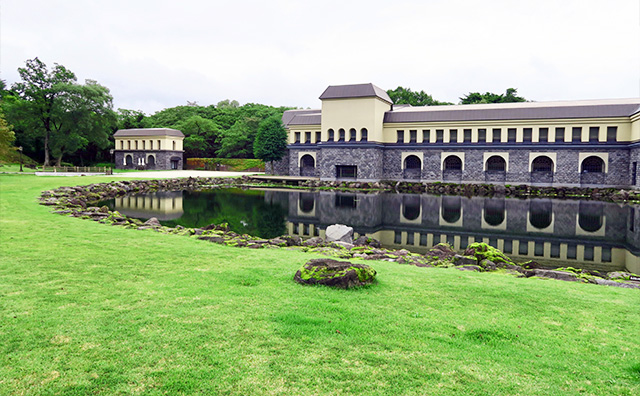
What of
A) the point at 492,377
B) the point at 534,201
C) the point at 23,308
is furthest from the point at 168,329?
the point at 534,201

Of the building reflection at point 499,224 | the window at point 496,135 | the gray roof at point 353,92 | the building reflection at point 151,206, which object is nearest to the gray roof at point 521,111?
the window at point 496,135

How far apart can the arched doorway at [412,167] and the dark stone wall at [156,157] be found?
38870 mm

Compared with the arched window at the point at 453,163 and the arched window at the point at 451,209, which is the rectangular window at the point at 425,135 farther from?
the arched window at the point at 451,209

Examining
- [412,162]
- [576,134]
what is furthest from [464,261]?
[412,162]

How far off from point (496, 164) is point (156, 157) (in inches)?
1959

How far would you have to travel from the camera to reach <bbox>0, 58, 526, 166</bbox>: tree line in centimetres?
5075

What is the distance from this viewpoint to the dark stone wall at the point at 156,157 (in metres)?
67.2

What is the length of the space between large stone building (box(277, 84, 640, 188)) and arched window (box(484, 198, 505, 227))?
40.6 ft

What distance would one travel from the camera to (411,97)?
228 ft

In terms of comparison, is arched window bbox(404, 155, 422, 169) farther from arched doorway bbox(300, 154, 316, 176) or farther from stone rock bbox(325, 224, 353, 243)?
stone rock bbox(325, 224, 353, 243)

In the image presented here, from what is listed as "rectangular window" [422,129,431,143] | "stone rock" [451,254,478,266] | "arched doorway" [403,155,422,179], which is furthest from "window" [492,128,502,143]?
"stone rock" [451,254,478,266]

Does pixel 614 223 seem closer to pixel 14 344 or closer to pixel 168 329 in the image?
pixel 168 329

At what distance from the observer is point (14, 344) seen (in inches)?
187

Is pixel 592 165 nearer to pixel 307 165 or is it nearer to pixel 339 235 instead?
pixel 307 165
